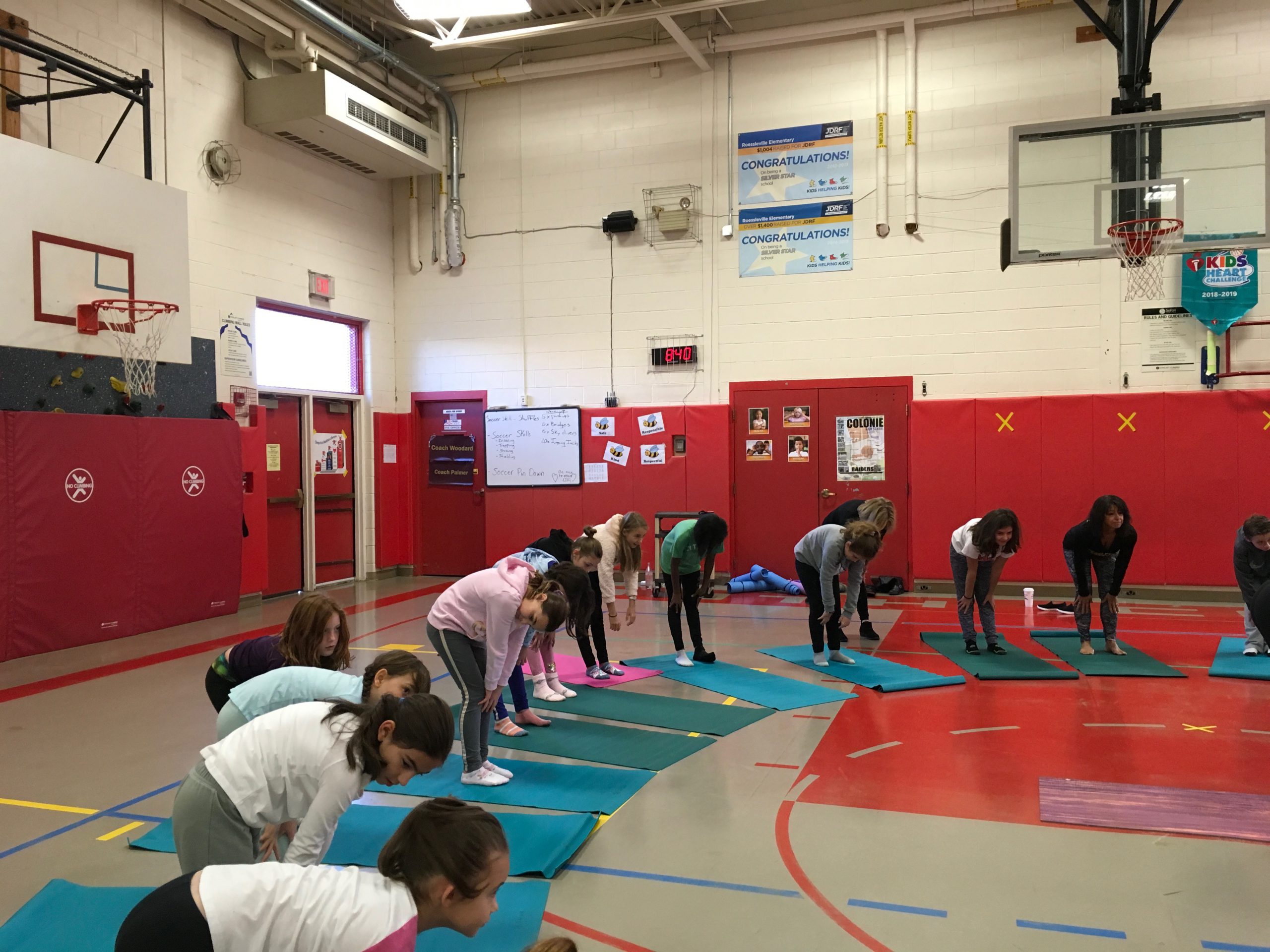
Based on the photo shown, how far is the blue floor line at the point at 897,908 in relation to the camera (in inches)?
119

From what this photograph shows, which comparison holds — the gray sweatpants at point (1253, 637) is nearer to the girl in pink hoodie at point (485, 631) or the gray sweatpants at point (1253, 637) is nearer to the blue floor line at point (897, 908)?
the blue floor line at point (897, 908)

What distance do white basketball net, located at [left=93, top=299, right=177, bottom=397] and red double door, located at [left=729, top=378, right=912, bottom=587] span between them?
601 centimetres

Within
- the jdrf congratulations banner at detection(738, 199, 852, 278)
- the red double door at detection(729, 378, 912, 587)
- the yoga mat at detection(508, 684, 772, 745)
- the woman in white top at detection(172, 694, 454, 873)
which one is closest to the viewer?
the woman in white top at detection(172, 694, 454, 873)

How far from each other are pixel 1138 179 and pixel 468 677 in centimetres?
609

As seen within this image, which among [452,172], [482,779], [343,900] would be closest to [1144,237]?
[482,779]

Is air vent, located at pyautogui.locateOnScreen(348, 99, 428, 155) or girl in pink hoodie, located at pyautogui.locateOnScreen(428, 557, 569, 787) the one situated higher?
air vent, located at pyautogui.locateOnScreen(348, 99, 428, 155)

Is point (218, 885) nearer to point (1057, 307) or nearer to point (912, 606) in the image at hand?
point (912, 606)

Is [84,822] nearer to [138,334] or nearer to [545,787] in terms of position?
[545,787]

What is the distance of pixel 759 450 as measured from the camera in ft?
34.3

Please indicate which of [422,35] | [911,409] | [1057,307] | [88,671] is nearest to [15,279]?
[88,671]

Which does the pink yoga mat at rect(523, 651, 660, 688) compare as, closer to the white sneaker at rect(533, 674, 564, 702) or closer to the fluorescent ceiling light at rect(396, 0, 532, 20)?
the white sneaker at rect(533, 674, 564, 702)

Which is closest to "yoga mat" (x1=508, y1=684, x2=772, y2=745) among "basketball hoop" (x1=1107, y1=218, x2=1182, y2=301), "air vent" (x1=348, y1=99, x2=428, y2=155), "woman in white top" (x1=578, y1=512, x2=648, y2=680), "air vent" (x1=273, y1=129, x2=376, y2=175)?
"woman in white top" (x1=578, y1=512, x2=648, y2=680)

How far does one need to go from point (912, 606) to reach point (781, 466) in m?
2.23

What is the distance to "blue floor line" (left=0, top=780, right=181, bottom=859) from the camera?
12.0 feet
